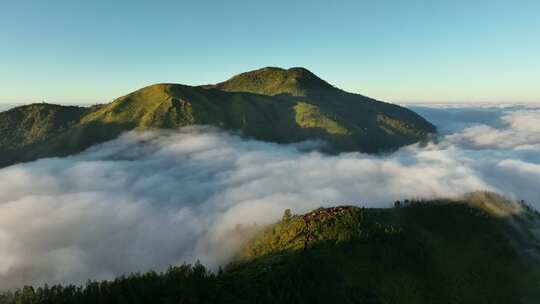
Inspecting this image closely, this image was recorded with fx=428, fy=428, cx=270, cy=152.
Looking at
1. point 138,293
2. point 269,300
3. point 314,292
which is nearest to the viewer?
point 138,293

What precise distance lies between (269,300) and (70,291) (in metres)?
82.5

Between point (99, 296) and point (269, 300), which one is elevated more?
point (99, 296)

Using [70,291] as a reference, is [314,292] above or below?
below

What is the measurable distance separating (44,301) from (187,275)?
195ft

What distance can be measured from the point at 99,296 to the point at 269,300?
69.7 meters

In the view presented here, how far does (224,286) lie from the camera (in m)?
190

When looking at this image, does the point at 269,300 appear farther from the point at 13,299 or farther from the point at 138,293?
the point at 13,299

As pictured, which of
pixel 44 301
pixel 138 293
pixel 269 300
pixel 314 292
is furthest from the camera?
pixel 314 292

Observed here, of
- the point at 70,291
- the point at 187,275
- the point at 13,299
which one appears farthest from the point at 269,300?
the point at 13,299

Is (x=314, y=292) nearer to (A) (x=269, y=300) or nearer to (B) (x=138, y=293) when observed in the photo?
(A) (x=269, y=300)

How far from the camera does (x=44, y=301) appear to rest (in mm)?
161000

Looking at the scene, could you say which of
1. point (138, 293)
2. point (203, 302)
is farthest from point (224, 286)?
point (138, 293)

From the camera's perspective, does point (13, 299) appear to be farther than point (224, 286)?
No

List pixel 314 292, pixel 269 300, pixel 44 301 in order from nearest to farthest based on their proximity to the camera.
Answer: pixel 44 301 < pixel 269 300 < pixel 314 292
